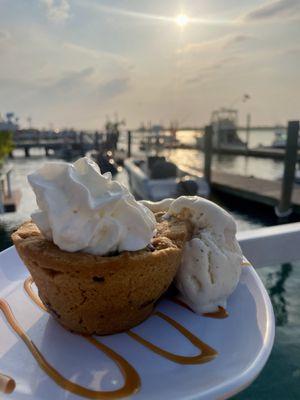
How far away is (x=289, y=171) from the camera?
8719 mm

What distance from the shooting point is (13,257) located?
192cm

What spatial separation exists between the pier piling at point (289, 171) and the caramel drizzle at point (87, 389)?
809 centimetres

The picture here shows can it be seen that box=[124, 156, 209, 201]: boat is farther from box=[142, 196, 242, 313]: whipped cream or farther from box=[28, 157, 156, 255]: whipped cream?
box=[28, 157, 156, 255]: whipped cream

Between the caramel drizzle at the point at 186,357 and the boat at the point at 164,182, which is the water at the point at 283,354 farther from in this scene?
the boat at the point at 164,182

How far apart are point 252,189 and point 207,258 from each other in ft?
32.4

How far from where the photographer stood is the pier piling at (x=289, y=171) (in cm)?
836

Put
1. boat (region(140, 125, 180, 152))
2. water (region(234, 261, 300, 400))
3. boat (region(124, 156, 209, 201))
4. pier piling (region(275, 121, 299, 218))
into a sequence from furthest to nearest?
boat (region(140, 125, 180, 152)) < boat (region(124, 156, 209, 201)) < pier piling (region(275, 121, 299, 218)) < water (region(234, 261, 300, 400))

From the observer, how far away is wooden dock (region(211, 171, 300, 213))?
980cm

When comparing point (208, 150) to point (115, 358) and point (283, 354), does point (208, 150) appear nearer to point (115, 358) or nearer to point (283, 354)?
point (283, 354)

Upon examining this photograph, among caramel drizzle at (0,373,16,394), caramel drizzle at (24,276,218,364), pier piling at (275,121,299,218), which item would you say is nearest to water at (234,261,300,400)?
caramel drizzle at (24,276,218,364)

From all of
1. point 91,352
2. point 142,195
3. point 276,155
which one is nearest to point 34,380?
point 91,352

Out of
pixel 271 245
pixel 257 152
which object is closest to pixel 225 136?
pixel 257 152

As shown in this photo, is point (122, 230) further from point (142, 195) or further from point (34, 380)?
point (142, 195)

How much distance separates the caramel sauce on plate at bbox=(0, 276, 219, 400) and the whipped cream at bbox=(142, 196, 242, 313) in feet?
0.33
